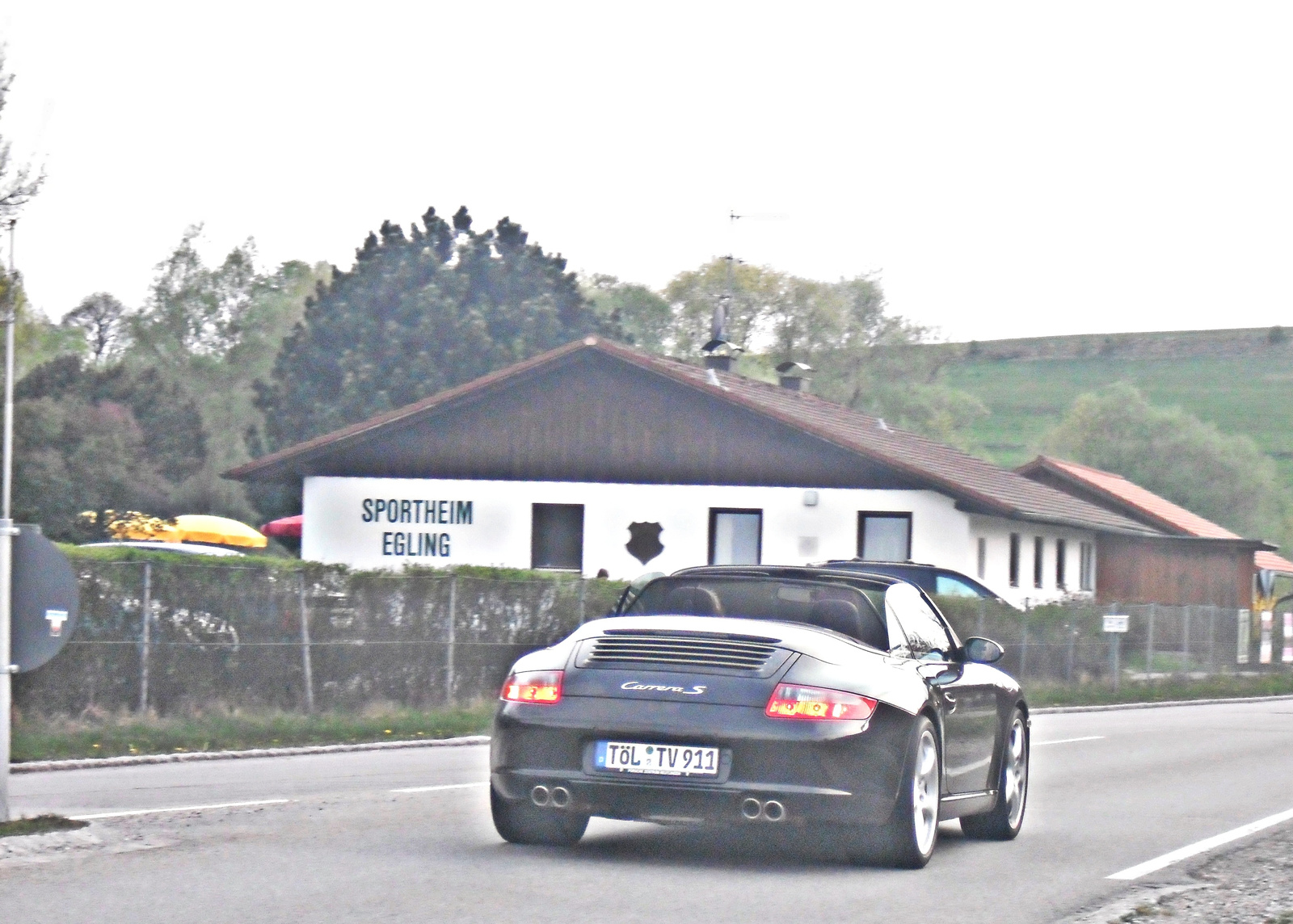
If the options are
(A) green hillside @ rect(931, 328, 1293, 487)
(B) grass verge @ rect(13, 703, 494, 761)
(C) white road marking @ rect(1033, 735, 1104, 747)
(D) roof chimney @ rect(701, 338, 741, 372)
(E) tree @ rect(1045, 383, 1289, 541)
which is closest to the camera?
(B) grass verge @ rect(13, 703, 494, 761)

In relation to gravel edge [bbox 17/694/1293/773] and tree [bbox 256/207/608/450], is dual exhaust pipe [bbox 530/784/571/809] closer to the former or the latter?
gravel edge [bbox 17/694/1293/773]

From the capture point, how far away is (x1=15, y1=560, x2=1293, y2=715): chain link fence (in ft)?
58.2

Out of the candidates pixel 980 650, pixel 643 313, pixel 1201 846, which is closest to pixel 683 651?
pixel 980 650

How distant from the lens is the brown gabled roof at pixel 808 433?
1670 inches

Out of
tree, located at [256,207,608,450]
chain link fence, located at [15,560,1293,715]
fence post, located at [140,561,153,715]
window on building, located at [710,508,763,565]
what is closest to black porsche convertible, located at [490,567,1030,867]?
chain link fence, located at [15,560,1293,715]

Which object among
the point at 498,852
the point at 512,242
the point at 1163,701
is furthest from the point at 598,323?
the point at 498,852

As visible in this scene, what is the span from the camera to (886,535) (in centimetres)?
4350

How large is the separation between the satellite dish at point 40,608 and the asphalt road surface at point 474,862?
2.99 feet

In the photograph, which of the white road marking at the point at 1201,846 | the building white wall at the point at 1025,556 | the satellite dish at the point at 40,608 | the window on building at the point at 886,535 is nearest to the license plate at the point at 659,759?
the white road marking at the point at 1201,846

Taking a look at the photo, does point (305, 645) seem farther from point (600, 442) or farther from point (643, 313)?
point (643, 313)

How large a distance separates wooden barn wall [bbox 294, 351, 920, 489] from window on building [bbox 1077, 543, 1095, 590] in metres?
14.0

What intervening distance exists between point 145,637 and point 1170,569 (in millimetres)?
44710

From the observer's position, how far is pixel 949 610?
30.2 m

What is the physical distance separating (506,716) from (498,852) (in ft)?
2.25
